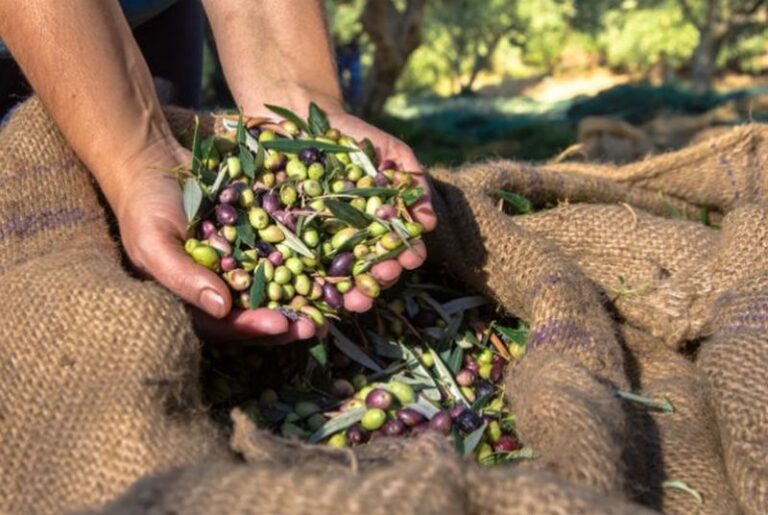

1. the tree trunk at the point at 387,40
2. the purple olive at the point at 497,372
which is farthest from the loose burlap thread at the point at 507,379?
the tree trunk at the point at 387,40

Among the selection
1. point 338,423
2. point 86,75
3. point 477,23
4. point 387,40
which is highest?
point 86,75

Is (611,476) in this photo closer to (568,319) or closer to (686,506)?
(686,506)

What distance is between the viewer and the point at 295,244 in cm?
153

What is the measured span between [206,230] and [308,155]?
228mm

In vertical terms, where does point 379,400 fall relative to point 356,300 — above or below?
below

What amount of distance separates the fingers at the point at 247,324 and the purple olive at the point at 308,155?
0.98 feet

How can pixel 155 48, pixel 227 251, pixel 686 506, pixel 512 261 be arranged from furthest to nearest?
1. pixel 155 48
2. pixel 512 261
3. pixel 227 251
4. pixel 686 506

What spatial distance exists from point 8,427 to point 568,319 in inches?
32.4

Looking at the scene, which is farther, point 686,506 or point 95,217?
point 95,217

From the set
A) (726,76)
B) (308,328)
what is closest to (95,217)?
(308,328)

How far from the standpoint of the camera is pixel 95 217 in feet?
5.29

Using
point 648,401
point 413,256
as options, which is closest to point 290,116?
point 413,256

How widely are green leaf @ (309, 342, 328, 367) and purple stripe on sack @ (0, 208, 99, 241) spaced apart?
41 cm

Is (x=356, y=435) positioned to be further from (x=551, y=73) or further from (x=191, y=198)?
(x=551, y=73)
